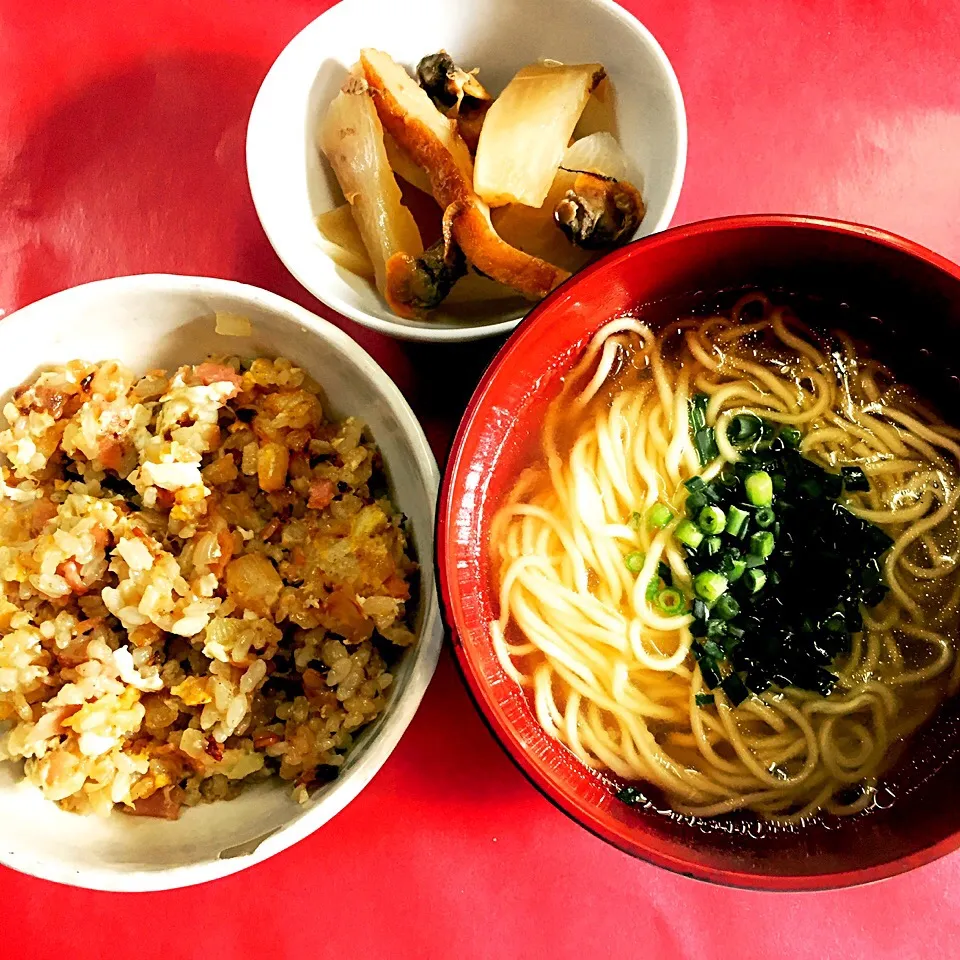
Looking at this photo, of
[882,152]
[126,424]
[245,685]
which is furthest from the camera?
[882,152]

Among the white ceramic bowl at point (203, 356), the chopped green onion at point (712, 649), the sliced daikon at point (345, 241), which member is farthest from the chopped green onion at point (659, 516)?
the sliced daikon at point (345, 241)

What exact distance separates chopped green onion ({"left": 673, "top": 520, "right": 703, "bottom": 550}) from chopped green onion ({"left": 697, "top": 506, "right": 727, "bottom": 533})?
15 millimetres

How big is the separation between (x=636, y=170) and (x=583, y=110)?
17cm

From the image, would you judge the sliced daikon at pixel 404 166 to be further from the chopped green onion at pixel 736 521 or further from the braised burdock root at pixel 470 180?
the chopped green onion at pixel 736 521

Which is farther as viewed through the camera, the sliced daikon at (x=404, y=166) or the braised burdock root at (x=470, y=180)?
the sliced daikon at (x=404, y=166)

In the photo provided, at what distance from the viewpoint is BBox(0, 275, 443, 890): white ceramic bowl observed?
4.33 ft

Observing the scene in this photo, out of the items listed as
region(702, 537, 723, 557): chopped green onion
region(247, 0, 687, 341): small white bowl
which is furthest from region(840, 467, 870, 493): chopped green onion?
region(247, 0, 687, 341): small white bowl

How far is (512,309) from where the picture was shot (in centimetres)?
155

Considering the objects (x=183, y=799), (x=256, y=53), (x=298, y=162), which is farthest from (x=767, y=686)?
(x=256, y=53)

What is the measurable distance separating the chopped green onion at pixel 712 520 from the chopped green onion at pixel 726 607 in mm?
114

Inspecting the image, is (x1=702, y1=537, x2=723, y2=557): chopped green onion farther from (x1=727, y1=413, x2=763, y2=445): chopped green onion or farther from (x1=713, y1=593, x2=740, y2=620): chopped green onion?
(x1=727, y1=413, x2=763, y2=445): chopped green onion

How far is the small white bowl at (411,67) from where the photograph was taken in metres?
1.48

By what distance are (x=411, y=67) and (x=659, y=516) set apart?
3.16ft

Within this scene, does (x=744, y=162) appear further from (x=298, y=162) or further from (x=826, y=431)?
(x=298, y=162)
